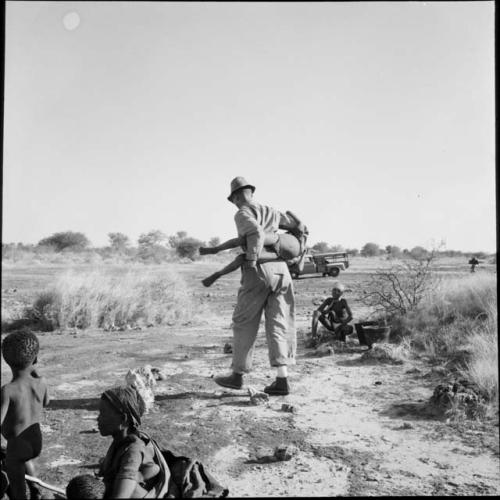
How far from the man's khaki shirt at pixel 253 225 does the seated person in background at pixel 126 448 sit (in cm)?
247

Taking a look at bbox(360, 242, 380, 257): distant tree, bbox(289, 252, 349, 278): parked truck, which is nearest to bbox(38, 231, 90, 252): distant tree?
bbox(360, 242, 380, 257): distant tree

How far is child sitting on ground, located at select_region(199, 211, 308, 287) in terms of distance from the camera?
476 cm

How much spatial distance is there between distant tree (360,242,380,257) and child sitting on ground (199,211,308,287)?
47201 mm

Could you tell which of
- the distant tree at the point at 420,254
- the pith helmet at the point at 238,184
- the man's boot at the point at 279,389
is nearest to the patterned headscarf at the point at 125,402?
the man's boot at the point at 279,389

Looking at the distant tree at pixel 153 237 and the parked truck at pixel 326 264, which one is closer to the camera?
the parked truck at pixel 326 264

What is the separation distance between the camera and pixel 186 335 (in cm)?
841

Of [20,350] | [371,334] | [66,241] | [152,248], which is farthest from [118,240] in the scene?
[20,350]

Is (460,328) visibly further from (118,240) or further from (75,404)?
(118,240)

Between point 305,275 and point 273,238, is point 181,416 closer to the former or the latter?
point 273,238

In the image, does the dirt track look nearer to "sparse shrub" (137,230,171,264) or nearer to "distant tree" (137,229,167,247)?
"sparse shrub" (137,230,171,264)

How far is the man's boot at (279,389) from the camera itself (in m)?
4.89

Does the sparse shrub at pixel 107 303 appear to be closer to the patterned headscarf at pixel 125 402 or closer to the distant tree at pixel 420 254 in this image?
the distant tree at pixel 420 254

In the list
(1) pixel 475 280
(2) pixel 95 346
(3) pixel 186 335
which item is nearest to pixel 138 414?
(2) pixel 95 346

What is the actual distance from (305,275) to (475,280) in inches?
352
